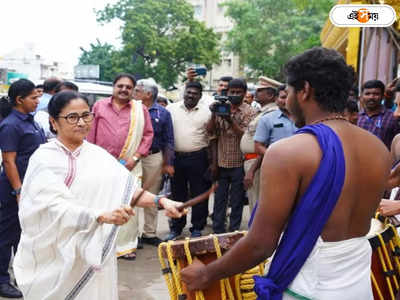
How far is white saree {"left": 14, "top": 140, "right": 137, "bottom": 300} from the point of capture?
8.64 ft

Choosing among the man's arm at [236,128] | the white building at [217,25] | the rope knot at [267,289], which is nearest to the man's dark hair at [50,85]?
the man's arm at [236,128]

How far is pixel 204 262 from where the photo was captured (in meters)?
2.13

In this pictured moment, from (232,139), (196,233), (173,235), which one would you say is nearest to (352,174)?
(232,139)

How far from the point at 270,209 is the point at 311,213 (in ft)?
0.46

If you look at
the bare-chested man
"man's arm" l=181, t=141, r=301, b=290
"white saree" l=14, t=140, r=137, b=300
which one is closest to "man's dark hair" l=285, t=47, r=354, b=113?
the bare-chested man

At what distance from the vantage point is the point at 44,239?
8.87 feet

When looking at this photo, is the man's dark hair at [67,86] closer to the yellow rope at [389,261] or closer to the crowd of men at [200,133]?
the crowd of men at [200,133]

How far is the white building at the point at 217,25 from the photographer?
4781 cm

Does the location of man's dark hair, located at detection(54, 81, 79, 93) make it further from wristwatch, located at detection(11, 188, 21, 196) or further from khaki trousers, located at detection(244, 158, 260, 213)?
khaki trousers, located at detection(244, 158, 260, 213)

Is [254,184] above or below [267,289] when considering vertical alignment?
below

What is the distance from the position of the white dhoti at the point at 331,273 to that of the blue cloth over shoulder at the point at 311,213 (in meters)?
0.03

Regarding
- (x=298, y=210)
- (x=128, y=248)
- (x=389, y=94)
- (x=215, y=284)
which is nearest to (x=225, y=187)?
(x=128, y=248)

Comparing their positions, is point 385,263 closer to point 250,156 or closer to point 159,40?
point 250,156

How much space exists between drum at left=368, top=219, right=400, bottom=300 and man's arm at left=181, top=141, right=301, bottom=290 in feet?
2.74
